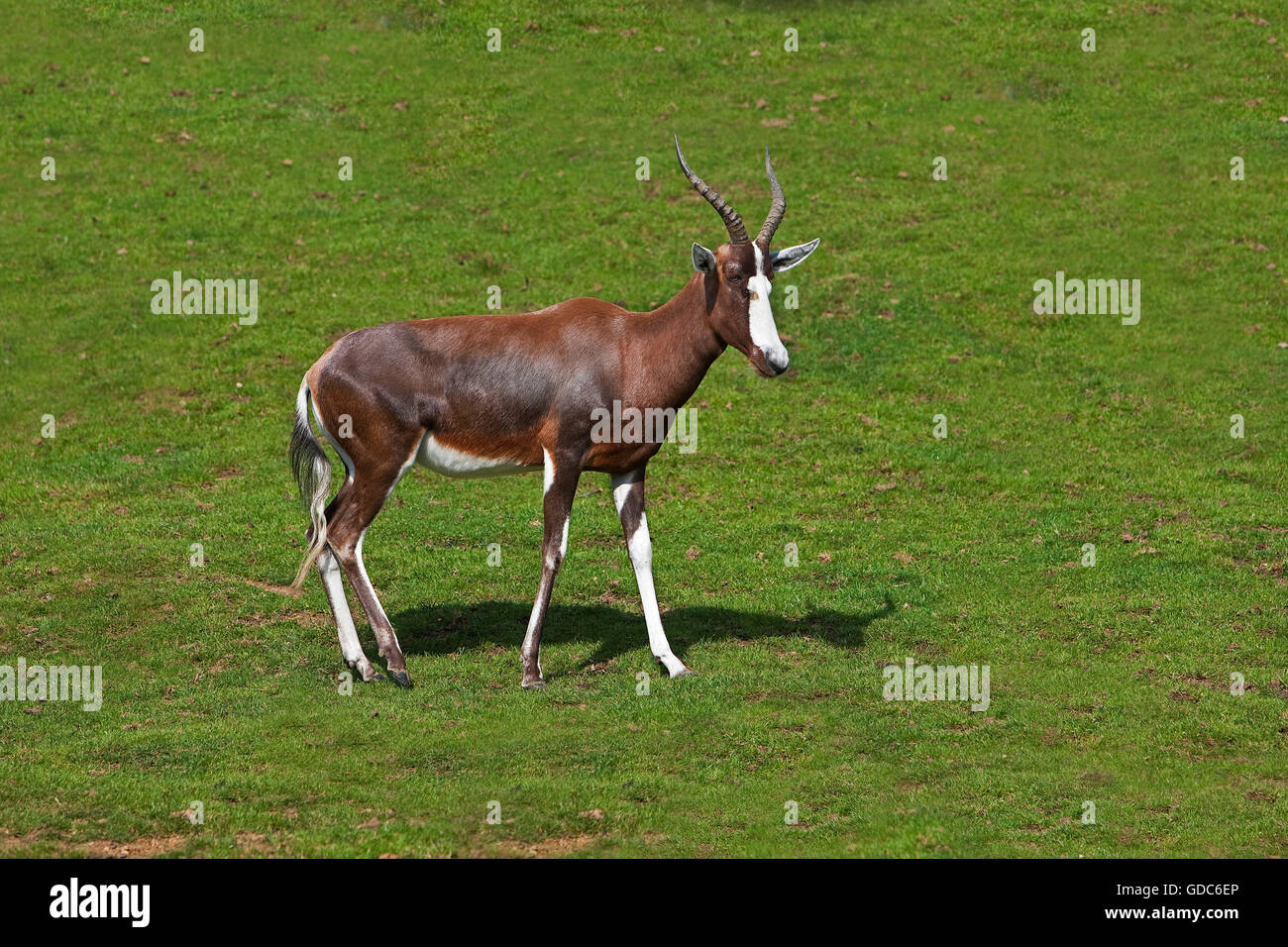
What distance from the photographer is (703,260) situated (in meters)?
14.3

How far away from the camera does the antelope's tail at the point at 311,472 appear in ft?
49.3

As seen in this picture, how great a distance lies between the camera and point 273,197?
29547 mm

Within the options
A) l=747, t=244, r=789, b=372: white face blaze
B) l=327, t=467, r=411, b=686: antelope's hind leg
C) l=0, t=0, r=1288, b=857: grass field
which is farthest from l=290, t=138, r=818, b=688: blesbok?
l=0, t=0, r=1288, b=857: grass field

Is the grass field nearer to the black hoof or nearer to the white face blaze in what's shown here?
the black hoof

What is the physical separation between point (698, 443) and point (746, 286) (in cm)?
862

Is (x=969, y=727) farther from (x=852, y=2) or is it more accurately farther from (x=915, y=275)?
(x=852, y=2)

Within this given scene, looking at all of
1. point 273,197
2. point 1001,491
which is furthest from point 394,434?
point 273,197

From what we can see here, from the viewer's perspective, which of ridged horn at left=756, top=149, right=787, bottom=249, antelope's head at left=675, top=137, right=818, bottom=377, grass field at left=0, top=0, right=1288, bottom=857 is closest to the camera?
grass field at left=0, top=0, right=1288, bottom=857

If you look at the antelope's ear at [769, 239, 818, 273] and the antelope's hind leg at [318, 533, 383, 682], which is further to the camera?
the antelope's hind leg at [318, 533, 383, 682]

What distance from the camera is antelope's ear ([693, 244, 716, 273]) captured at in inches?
559

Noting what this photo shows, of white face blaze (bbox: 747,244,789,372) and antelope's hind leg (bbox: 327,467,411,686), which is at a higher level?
white face blaze (bbox: 747,244,789,372)

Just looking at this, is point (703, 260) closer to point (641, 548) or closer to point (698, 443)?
point (641, 548)

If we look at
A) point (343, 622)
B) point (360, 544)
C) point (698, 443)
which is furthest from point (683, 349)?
point (698, 443)

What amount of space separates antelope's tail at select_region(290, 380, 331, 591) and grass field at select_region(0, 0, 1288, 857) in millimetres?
1433
